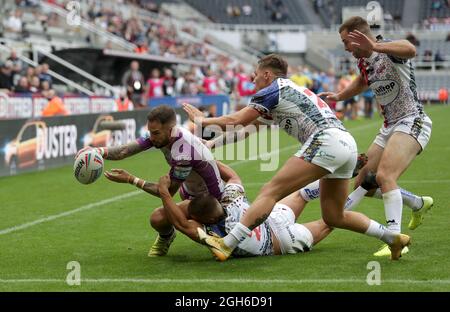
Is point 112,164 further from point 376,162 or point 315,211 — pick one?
point 376,162

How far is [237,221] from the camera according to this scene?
809 cm

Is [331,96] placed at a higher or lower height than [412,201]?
higher

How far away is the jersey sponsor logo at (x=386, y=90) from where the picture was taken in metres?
8.70

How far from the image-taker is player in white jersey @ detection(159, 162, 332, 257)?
784cm

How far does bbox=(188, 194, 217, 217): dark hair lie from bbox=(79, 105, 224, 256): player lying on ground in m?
0.22

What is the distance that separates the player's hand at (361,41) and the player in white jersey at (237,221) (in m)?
1.71

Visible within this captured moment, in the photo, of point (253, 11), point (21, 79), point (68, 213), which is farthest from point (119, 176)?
point (253, 11)

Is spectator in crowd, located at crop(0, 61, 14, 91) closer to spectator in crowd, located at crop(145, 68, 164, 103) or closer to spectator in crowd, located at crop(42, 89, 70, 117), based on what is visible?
spectator in crowd, located at crop(42, 89, 70, 117)

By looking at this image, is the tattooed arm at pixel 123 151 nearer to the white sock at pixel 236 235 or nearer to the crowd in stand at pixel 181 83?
the white sock at pixel 236 235

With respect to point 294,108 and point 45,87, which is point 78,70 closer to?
point 45,87

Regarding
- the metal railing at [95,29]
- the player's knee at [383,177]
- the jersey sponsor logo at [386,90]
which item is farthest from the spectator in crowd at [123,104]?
the player's knee at [383,177]

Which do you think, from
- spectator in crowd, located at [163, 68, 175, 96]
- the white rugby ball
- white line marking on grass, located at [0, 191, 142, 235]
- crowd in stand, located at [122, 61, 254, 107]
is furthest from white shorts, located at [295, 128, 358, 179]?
spectator in crowd, located at [163, 68, 175, 96]

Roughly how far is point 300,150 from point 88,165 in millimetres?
2057

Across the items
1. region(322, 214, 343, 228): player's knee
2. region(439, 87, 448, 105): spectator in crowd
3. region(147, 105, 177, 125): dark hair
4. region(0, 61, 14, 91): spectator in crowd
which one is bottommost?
region(439, 87, 448, 105): spectator in crowd
